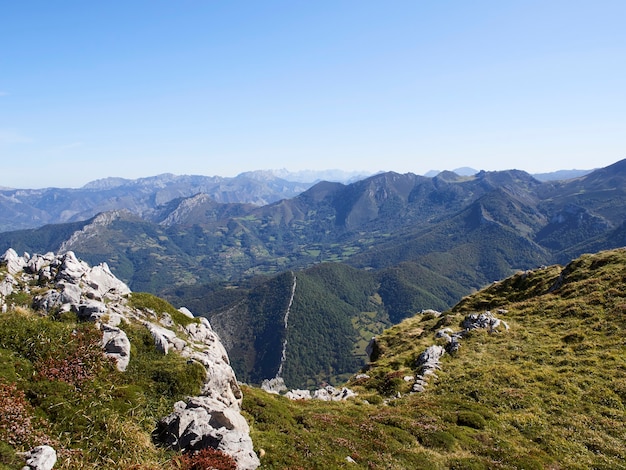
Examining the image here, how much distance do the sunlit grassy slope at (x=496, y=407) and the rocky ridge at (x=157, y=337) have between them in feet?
8.09

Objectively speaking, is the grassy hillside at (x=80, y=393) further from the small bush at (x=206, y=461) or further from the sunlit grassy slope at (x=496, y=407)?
the sunlit grassy slope at (x=496, y=407)

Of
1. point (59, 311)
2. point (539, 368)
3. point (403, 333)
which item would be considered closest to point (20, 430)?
point (59, 311)

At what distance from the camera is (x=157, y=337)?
26.3m

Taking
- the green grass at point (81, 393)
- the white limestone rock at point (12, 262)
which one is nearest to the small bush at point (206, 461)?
the green grass at point (81, 393)

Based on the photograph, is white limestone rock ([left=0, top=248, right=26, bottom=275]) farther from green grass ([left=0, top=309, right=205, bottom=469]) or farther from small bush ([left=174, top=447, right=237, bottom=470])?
small bush ([left=174, top=447, right=237, bottom=470])

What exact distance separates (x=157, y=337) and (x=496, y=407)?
31180mm

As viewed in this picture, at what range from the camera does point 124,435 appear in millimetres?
17156

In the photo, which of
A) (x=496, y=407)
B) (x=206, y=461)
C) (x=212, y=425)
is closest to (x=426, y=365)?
(x=496, y=407)

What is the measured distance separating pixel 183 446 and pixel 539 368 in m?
37.7

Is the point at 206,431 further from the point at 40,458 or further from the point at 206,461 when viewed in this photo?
the point at 40,458

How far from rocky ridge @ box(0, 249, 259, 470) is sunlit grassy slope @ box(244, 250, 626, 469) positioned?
8.09ft

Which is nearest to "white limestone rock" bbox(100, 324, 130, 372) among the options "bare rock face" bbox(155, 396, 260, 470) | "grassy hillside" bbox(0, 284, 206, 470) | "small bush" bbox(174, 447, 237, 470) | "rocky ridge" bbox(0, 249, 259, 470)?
"rocky ridge" bbox(0, 249, 259, 470)

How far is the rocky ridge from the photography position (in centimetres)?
1845

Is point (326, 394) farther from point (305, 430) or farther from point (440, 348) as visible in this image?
point (305, 430)
